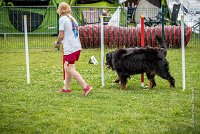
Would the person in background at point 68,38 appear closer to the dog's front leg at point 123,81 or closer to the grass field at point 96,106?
the grass field at point 96,106

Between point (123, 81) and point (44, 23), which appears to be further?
point (44, 23)

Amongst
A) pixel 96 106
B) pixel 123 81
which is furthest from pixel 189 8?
pixel 96 106

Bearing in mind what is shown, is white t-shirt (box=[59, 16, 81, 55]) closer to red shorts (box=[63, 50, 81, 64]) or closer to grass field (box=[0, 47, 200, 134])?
red shorts (box=[63, 50, 81, 64])

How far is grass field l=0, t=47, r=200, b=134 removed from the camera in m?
7.43

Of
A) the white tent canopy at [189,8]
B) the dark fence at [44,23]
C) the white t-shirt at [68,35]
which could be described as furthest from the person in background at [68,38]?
the white tent canopy at [189,8]

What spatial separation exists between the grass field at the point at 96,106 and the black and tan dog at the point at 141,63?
0.99 ft

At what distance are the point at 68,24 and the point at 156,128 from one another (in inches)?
123

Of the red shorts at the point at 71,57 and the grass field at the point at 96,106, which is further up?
the red shorts at the point at 71,57

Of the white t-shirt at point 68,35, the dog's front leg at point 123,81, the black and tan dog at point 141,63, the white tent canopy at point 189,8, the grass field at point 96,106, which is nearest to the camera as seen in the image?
the grass field at point 96,106

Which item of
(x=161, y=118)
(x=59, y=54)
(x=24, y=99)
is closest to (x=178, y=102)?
(x=161, y=118)

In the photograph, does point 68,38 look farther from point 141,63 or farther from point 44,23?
point 44,23

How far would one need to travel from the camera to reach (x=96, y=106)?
877 centimetres

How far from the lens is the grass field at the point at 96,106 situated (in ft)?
24.4

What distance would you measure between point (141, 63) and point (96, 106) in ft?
6.27
